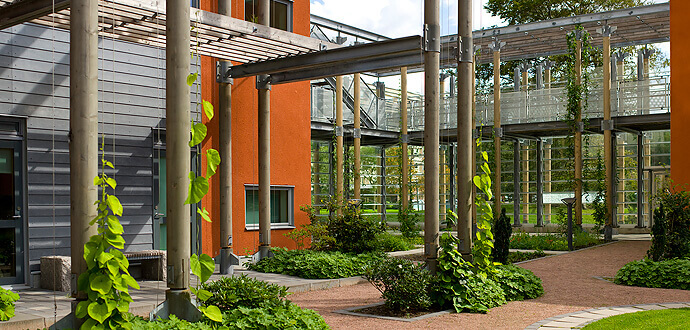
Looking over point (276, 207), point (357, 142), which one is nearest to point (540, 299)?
point (276, 207)

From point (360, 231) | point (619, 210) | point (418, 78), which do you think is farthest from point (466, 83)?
point (418, 78)

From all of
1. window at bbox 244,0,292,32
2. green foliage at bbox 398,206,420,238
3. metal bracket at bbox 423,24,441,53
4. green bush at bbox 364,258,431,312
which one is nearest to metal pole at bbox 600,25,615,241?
green foliage at bbox 398,206,420,238

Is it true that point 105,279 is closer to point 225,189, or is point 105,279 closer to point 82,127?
point 82,127

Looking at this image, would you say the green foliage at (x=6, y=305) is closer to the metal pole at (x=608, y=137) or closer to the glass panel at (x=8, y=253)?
the glass panel at (x=8, y=253)

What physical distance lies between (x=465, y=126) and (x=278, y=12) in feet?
24.1

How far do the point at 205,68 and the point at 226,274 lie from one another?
4275 mm

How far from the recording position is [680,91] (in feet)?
50.2

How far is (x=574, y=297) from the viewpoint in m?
10.3

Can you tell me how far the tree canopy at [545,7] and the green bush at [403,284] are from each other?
26.7 meters

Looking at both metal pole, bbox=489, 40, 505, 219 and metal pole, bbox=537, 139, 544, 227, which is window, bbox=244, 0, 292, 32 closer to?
metal pole, bbox=489, 40, 505, 219

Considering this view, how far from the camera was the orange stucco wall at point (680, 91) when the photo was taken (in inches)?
594

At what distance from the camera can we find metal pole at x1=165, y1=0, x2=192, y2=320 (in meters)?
6.39

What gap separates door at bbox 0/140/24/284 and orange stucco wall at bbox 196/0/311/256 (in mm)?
3874

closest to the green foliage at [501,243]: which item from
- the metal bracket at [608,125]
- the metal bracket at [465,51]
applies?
the metal bracket at [465,51]
